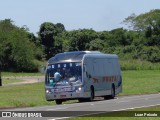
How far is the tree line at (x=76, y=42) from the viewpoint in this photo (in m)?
131

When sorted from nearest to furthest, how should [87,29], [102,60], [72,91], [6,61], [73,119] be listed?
[73,119] < [72,91] < [102,60] < [6,61] < [87,29]

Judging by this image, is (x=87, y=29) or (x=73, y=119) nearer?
(x=73, y=119)

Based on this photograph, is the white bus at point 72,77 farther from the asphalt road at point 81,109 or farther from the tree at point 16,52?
→ the tree at point 16,52

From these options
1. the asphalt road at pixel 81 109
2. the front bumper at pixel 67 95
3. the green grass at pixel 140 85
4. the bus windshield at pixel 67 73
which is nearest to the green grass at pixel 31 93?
the green grass at pixel 140 85

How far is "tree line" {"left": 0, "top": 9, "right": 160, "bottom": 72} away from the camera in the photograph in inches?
5162

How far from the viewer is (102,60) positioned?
131ft

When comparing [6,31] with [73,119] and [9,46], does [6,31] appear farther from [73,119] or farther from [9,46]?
[73,119]

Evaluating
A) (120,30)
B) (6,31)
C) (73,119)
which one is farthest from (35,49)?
(73,119)

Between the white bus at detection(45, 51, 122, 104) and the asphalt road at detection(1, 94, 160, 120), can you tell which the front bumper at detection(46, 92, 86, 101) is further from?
the asphalt road at detection(1, 94, 160, 120)

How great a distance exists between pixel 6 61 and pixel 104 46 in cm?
2413

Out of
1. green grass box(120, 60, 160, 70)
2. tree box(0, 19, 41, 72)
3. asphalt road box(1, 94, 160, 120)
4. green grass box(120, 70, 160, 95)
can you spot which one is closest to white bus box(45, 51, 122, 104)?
asphalt road box(1, 94, 160, 120)

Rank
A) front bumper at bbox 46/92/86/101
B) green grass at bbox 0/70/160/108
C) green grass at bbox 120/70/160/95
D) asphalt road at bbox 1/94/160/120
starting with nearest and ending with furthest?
asphalt road at bbox 1/94/160/120 < front bumper at bbox 46/92/86/101 < green grass at bbox 0/70/160/108 < green grass at bbox 120/70/160/95

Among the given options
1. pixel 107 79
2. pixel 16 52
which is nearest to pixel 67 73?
pixel 107 79

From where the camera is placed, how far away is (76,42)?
14712 cm
